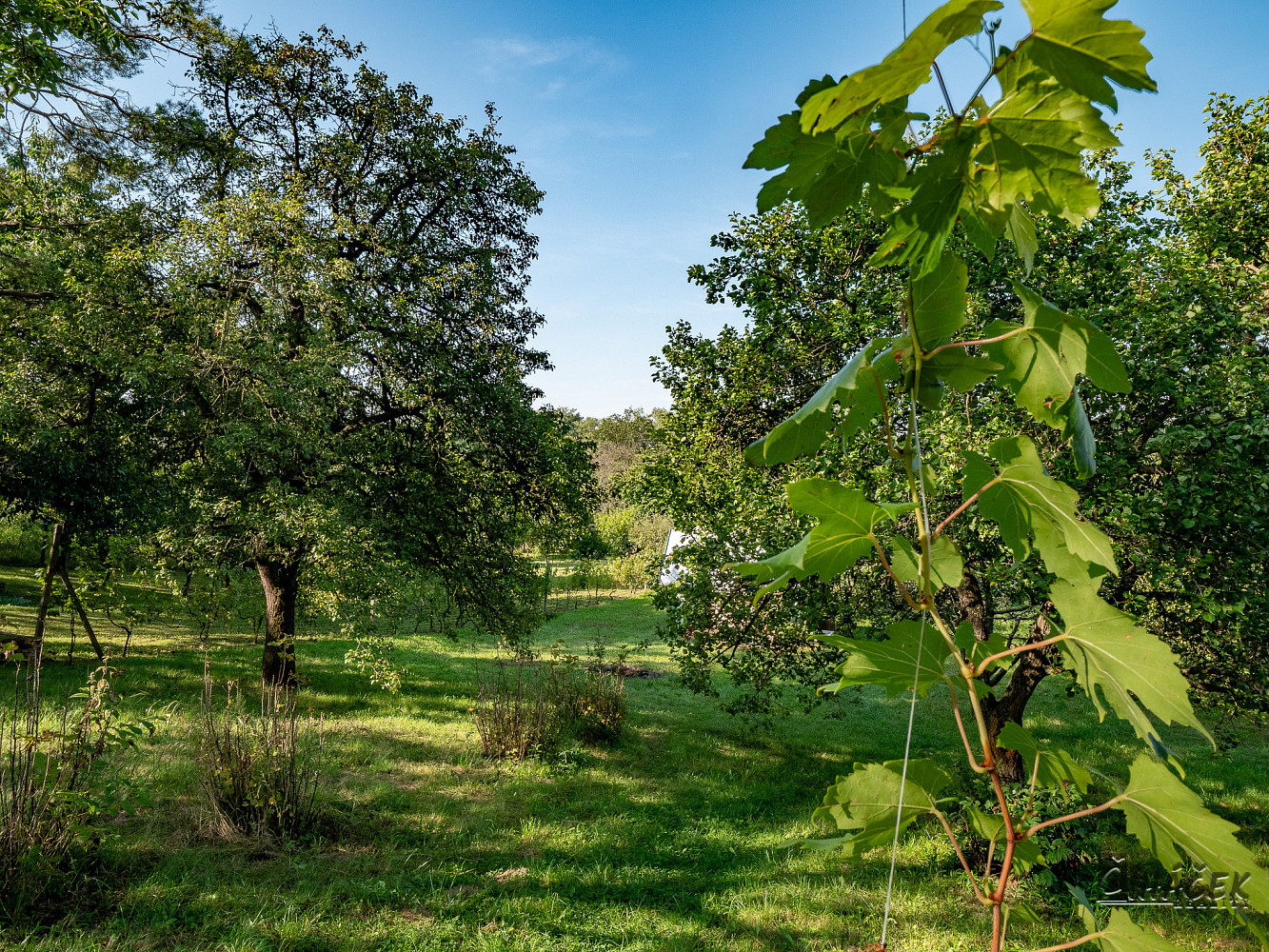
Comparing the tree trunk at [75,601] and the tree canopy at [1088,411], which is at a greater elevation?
the tree canopy at [1088,411]

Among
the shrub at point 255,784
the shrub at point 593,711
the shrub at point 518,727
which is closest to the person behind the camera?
the shrub at point 255,784

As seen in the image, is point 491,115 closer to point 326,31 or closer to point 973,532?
point 326,31

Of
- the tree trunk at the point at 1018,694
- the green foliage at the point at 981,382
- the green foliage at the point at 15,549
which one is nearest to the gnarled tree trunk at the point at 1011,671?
the tree trunk at the point at 1018,694

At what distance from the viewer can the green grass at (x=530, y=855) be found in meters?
3.85

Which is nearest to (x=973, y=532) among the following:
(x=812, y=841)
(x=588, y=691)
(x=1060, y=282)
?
(x=1060, y=282)

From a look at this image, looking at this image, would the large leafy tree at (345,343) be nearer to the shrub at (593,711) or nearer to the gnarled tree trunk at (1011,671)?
the shrub at (593,711)

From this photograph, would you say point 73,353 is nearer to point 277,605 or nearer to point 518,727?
point 277,605

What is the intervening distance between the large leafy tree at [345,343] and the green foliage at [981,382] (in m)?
6.35

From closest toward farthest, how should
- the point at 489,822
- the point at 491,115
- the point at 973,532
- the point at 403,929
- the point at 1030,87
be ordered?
the point at 1030,87, the point at 403,929, the point at 973,532, the point at 489,822, the point at 491,115

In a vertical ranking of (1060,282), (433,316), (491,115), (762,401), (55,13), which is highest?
(491,115)

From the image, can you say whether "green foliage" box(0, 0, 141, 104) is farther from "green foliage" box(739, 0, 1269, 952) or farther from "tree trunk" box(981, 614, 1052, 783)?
"tree trunk" box(981, 614, 1052, 783)

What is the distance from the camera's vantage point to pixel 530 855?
16.6ft

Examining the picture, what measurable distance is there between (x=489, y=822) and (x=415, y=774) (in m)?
1.38

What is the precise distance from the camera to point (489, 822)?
18.2 ft
